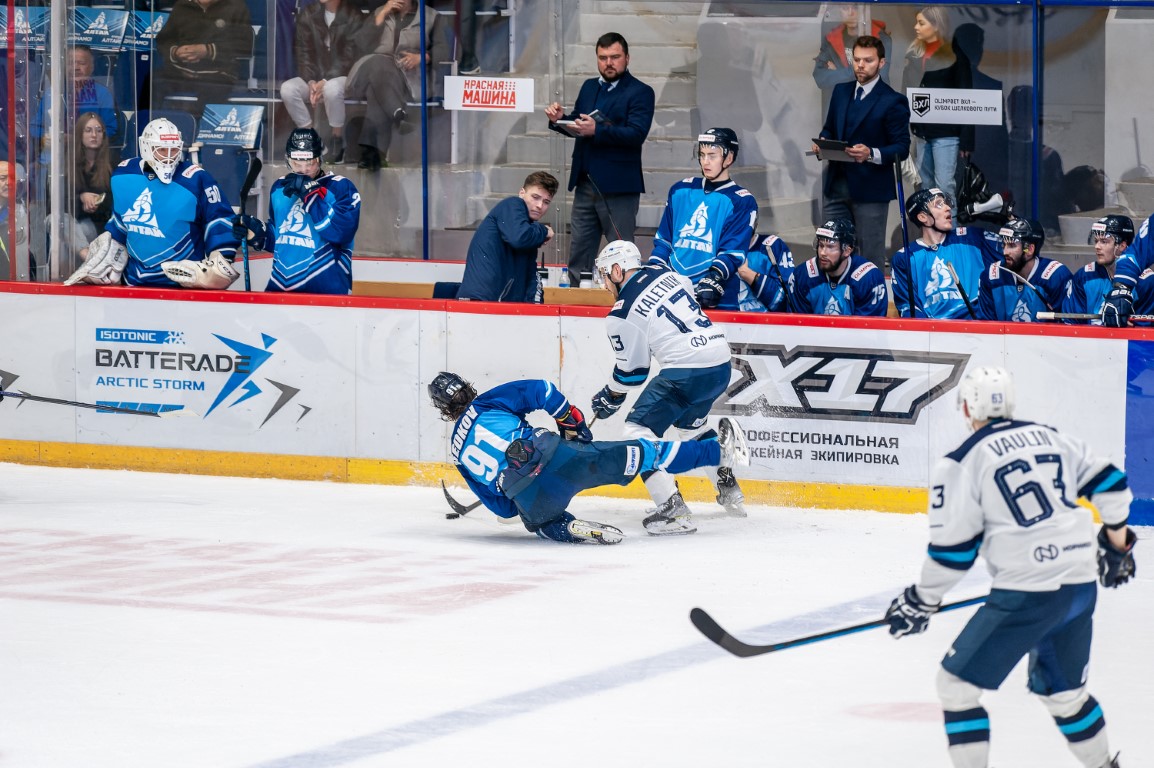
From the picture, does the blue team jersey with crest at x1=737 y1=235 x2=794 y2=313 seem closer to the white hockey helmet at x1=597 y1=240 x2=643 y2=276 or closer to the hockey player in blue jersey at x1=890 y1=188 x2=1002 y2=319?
the hockey player in blue jersey at x1=890 y1=188 x2=1002 y2=319

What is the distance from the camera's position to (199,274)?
30.7 feet

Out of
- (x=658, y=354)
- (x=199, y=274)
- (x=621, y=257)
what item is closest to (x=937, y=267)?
(x=658, y=354)

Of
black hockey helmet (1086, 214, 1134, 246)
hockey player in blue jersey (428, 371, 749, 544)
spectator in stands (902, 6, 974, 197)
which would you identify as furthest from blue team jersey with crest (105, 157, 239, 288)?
black hockey helmet (1086, 214, 1134, 246)

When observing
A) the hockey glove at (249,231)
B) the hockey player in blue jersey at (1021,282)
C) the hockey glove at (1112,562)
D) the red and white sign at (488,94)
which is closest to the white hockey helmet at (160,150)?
the hockey glove at (249,231)

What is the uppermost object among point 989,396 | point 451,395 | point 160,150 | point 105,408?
point 160,150

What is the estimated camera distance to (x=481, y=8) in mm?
11703

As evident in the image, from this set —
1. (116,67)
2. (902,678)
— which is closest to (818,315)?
(902,678)

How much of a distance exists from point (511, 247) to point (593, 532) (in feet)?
6.36

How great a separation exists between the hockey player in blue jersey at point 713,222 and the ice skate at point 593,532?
54.4 inches

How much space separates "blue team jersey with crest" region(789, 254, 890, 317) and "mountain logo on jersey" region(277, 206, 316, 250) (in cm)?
Result: 250

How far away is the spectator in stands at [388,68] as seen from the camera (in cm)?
1174

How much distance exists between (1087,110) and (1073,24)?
1.61ft

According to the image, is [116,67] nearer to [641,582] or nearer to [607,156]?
[607,156]

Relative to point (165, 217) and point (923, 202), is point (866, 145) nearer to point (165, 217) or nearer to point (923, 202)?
point (923, 202)
